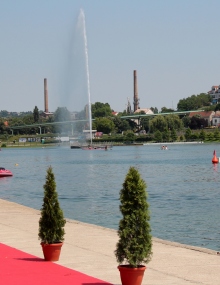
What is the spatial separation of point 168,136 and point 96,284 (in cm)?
16215

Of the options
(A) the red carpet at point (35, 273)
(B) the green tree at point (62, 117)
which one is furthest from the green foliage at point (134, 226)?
(B) the green tree at point (62, 117)

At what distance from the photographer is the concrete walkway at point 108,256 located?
11.1 metres

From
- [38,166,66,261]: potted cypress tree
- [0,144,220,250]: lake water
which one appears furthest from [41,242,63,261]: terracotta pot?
[0,144,220,250]: lake water

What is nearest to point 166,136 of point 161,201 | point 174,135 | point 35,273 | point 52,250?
point 174,135

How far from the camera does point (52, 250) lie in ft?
39.0

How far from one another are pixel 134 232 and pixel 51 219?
2.39 meters

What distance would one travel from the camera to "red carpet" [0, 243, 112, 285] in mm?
10328

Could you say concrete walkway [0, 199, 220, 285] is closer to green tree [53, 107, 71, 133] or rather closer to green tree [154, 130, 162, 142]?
green tree [53, 107, 71, 133]

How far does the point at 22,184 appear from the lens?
48.8 metres

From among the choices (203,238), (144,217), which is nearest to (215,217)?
(203,238)

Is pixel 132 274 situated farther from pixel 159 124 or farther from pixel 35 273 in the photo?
pixel 159 124

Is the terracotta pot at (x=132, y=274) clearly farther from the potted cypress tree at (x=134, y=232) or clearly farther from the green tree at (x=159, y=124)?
the green tree at (x=159, y=124)

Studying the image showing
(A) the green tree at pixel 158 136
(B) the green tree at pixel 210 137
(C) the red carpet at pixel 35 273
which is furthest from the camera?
(A) the green tree at pixel 158 136

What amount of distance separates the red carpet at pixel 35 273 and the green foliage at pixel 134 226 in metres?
1.08
